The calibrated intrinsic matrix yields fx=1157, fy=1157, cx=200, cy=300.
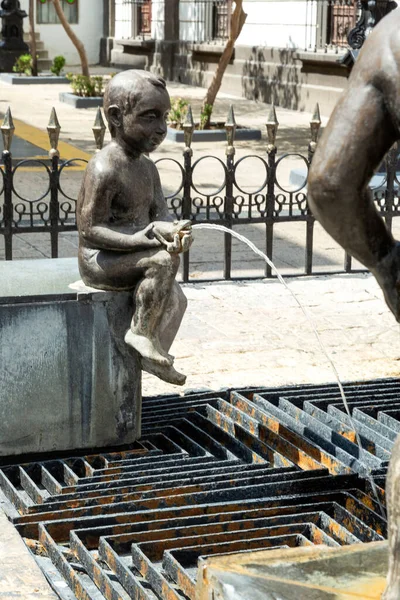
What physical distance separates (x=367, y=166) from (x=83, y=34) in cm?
3463

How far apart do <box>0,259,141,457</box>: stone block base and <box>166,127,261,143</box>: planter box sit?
13449 millimetres

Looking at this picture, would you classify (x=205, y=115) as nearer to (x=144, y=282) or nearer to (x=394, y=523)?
(x=144, y=282)

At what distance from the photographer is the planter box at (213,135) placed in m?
18.5

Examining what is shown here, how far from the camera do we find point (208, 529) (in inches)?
173

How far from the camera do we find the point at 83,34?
36.3 m

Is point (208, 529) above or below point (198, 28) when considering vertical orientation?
below

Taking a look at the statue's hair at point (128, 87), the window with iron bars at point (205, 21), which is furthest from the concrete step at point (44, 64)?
the statue's hair at point (128, 87)

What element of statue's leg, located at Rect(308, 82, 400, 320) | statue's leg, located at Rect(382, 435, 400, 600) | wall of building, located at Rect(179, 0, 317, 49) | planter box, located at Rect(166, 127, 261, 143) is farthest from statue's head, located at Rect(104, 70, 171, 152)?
wall of building, located at Rect(179, 0, 317, 49)

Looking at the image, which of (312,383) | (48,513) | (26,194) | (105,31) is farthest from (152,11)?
(48,513)

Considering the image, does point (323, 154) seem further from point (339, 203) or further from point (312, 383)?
point (312, 383)

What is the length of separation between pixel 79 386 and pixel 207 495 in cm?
89

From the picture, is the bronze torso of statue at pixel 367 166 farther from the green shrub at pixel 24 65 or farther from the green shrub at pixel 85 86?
the green shrub at pixel 24 65

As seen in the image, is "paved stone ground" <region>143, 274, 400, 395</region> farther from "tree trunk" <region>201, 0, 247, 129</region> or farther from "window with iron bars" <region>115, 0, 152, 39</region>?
"window with iron bars" <region>115, 0, 152, 39</region>

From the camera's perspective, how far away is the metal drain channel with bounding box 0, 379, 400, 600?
13.8 ft
